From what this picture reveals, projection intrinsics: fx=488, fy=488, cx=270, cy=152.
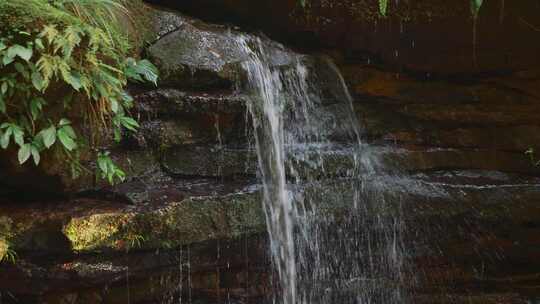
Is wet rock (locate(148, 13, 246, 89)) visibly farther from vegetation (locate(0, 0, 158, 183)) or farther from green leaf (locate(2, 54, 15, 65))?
green leaf (locate(2, 54, 15, 65))

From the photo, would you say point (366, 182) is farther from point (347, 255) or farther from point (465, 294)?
point (465, 294)

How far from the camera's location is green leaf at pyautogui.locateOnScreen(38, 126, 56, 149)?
9.68 feet

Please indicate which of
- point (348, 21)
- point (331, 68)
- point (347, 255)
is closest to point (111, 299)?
point (347, 255)

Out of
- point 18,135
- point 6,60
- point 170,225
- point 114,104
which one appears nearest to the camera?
point 6,60

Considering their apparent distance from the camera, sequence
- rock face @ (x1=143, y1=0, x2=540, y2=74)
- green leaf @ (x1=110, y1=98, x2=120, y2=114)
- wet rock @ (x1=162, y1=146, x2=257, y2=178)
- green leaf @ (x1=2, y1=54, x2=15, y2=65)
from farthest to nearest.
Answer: rock face @ (x1=143, y1=0, x2=540, y2=74)
wet rock @ (x1=162, y1=146, x2=257, y2=178)
green leaf @ (x1=110, y1=98, x2=120, y2=114)
green leaf @ (x1=2, y1=54, x2=15, y2=65)

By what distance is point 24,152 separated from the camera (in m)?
2.93

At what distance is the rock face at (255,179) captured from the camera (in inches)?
126

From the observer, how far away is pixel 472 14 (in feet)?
16.4

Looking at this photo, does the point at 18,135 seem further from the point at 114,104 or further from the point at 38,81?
the point at 114,104

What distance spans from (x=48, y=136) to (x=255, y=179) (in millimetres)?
1696

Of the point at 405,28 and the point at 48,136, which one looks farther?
the point at 405,28

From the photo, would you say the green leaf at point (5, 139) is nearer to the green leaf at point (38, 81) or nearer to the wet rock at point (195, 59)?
the green leaf at point (38, 81)

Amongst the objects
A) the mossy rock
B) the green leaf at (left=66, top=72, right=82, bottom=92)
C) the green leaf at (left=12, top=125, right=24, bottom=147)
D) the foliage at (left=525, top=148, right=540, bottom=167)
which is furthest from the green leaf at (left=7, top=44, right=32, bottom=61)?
the foliage at (left=525, top=148, right=540, bottom=167)

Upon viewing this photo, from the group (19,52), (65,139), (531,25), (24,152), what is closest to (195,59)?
(65,139)
